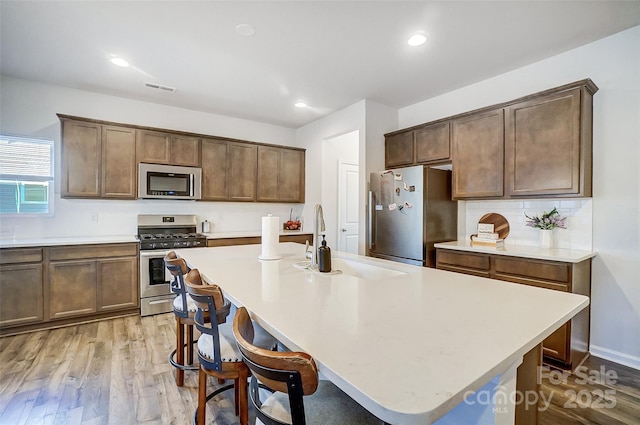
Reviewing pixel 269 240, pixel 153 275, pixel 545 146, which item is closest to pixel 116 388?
pixel 269 240

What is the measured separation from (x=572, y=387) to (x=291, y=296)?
2320 millimetres

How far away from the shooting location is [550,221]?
9.19 ft

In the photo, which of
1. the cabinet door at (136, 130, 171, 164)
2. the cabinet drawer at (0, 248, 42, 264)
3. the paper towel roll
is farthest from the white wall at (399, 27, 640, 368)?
the cabinet drawer at (0, 248, 42, 264)

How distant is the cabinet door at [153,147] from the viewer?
3.78 m

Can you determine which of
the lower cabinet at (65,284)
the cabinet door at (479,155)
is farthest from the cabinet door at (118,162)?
the cabinet door at (479,155)

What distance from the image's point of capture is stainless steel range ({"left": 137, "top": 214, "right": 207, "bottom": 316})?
3514 mm

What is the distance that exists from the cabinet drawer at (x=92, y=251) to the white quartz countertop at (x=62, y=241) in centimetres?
5

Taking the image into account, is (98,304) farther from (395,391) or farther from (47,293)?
(395,391)

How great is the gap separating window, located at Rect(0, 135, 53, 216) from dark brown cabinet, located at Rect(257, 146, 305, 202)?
2.57 meters

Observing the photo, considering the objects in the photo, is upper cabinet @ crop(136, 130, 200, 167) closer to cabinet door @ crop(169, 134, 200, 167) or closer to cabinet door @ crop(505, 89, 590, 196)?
cabinet door @ crop(169, 134, 200, 167)

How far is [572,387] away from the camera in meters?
2.15

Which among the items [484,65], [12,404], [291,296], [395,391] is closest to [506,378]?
[395,391]

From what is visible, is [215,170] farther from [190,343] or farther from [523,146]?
[523,146]

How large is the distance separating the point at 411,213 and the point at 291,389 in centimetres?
285
